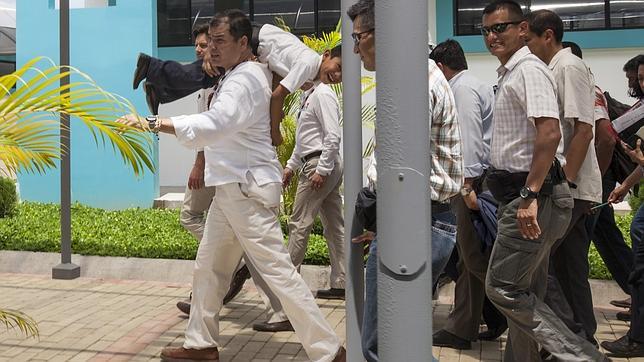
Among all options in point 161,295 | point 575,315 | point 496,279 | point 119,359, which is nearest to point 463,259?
point 575,315

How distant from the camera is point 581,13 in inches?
481

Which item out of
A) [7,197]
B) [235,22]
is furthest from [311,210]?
[7,197]

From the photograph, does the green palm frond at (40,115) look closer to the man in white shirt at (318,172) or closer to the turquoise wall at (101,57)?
the man in white shirt at (318,172)

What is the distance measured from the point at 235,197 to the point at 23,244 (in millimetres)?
4518

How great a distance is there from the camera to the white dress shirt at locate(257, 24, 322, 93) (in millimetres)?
4641

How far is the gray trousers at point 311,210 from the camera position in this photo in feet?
19.9

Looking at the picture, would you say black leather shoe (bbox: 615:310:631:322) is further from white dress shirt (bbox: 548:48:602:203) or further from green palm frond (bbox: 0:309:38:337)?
green palm frond (bbox: 0:309:38:337)

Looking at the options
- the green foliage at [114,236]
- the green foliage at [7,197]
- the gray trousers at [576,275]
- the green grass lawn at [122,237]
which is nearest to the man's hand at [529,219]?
the gray trousers at [576,275]

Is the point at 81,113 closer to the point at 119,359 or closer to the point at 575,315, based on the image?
the point at 119,359

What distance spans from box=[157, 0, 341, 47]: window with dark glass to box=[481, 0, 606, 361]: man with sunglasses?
30.8 feet

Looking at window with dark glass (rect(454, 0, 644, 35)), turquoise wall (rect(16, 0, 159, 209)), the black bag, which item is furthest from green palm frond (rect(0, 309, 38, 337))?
window with dark glass (rect(454, 0, 644, 35))

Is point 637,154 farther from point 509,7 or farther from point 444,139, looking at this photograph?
point 444,139

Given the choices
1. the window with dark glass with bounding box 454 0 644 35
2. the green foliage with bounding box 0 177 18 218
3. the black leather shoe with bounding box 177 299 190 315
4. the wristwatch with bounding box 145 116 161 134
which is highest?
the window with dark glass with bounding box 454 0 644 35

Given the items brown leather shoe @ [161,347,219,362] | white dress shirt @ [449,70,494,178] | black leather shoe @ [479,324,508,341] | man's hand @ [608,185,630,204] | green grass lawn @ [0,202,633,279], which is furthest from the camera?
green grass lawn @ [0,202,633,279]
